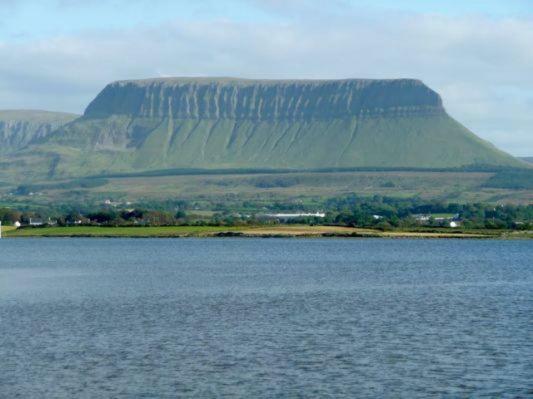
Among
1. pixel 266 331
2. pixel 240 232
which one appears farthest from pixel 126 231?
pixel 266 331

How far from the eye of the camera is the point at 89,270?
8994 cm

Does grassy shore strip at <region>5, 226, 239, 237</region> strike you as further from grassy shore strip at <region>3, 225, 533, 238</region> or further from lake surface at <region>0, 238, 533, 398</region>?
lake surface at <region>0, 238, 533, 398</region>

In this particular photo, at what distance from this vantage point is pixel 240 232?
502 ft

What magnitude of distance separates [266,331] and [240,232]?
104834 mm

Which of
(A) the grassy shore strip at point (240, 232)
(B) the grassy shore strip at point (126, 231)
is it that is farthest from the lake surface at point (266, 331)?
(B) the grassy shore strip at point (126, 231)

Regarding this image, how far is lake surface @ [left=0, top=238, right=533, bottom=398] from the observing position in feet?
120

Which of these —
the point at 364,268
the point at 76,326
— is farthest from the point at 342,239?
the point at 76,326

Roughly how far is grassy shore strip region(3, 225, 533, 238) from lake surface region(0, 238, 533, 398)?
54.8 meters

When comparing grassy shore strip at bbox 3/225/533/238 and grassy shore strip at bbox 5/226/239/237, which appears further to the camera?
grassy shore strip at bbox 5/226/239/237

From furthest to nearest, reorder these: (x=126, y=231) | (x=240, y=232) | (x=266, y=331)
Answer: (x=126, y=231) < (x=240, y=232) < (x=266, y=331)

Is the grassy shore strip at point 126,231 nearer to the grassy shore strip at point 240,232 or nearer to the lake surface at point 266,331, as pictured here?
the grassy shore strip at point 240,232

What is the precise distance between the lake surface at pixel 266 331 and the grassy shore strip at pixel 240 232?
180 feet

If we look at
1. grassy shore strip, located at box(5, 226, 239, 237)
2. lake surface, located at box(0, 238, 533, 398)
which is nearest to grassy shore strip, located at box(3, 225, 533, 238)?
grassy shore strip, located at box(5, 226, 239, 237)

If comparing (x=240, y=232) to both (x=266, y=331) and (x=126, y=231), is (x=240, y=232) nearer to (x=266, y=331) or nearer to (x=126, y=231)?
(x=126, y=231)
